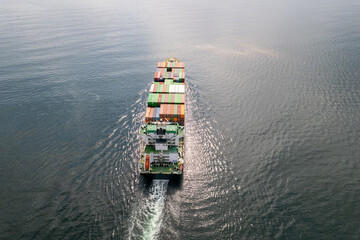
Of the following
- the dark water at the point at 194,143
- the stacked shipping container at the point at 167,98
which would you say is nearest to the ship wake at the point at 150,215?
the dark water at the point at 194,143

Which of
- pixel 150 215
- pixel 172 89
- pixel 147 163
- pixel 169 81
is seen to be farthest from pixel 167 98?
pixel 150 215

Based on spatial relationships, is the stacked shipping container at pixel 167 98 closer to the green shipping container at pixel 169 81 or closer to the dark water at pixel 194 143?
the green shipping container at pixel 169 81

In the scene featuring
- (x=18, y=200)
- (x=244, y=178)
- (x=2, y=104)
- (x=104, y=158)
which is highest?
(x=2, y=104)

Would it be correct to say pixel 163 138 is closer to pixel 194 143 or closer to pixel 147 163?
pixel 147 163

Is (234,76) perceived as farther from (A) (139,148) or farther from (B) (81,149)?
(B) (81,149)

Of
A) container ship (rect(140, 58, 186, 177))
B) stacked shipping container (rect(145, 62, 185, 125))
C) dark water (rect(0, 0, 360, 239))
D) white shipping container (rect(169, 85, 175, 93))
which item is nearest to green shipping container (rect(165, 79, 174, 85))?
stacked shipping container (rect(145, 62, 185, 125))

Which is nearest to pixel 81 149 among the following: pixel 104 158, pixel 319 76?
pixel 104 158
